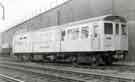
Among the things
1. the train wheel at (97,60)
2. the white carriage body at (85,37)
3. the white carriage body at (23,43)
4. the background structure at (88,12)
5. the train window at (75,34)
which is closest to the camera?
the white carriage body at (85,37)

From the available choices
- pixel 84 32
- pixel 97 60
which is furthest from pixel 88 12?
pixel 97 60

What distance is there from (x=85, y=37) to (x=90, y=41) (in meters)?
0.67

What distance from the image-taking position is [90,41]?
583 inches

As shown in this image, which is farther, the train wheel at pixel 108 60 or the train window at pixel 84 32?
the train window at pixel 84 32

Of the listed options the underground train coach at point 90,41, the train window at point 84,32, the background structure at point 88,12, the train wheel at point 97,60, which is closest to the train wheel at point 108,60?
the underground train coach at point 90,41

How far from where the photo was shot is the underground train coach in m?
14.4

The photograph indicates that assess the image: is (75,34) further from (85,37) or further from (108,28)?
(108,28)

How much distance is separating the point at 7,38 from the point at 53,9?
15.7 meters

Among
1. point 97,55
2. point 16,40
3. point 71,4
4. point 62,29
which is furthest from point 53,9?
point 97,55

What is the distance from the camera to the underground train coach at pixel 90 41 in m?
14.4

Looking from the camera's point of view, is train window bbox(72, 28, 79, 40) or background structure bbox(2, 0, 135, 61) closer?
train window bbox(72, 28, 79, 40)

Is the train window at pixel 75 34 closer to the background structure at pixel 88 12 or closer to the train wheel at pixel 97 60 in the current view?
the train wheel at pixel 97 60

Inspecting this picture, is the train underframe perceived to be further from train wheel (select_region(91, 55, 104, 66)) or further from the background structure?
the background structure

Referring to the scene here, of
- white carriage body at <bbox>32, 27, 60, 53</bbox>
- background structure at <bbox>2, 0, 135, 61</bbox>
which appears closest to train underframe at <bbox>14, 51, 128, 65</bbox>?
white carriage body at <bbox>32, 27, 60, 53</bbox>
